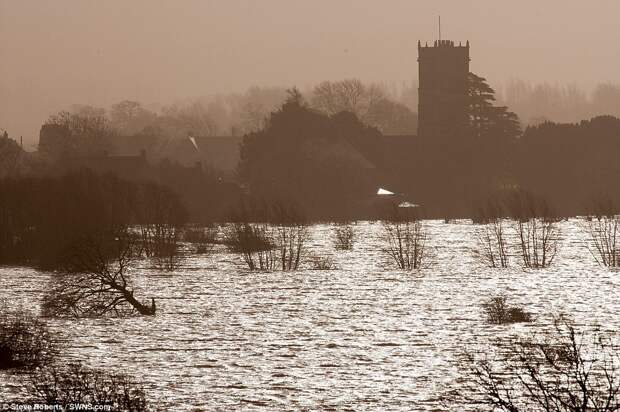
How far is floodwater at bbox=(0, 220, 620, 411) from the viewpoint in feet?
59.8

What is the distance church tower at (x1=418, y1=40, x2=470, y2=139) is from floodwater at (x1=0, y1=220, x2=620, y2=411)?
6754cm

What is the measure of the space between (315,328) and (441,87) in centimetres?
9825

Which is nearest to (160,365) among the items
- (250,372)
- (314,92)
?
(250,372)

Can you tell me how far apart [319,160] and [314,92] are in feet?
152

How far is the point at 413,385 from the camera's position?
1852cm

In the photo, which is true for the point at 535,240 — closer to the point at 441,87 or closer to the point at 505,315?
the point at 505,315

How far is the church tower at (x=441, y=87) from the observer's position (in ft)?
369

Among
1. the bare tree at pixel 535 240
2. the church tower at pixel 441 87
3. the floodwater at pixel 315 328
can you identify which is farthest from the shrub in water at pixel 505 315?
the church tower at pixel 441 87

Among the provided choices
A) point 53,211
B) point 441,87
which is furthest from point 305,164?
point 53,211

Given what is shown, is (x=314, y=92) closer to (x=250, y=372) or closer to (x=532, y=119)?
(x=532, y=119)

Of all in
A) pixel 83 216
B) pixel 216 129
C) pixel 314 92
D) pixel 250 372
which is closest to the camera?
pixel 250 372

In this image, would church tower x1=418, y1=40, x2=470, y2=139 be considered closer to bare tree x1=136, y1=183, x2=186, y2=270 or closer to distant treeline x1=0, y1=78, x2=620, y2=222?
distant treeline x1=0, y1=78, x2=620, y2=222

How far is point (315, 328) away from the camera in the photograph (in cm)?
2589

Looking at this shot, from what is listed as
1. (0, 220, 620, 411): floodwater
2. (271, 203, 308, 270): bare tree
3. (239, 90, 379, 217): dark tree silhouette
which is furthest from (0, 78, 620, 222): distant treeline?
(0, 220, 620, 411): floodwater
